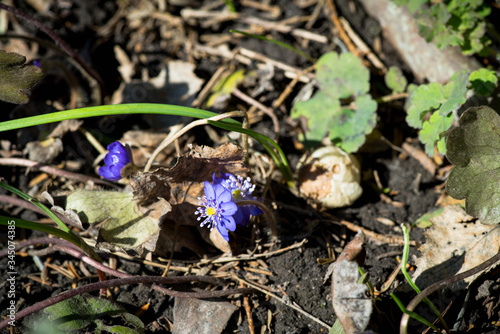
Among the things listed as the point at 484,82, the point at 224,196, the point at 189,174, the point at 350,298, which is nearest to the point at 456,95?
the point at 484,82

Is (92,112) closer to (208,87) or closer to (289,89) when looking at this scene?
(208,87)

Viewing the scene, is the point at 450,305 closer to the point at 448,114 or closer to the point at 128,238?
the point at 448,114

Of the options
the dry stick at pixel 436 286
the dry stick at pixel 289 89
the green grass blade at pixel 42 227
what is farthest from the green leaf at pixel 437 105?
the green grass blade at pixel 42 227

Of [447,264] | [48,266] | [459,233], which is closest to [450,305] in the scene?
[447,264]

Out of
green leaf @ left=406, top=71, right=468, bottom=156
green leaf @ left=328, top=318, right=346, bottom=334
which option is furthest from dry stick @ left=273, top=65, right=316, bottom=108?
green leaf @ left=328, top=318, right=346, bottom=334

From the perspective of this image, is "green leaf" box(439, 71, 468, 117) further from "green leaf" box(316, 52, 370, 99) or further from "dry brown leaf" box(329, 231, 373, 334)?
"dry brown leaf" box(329, 231, 373, 334)

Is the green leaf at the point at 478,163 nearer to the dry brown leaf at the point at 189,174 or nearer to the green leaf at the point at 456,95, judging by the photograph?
the green leaf at the point at 456,95
